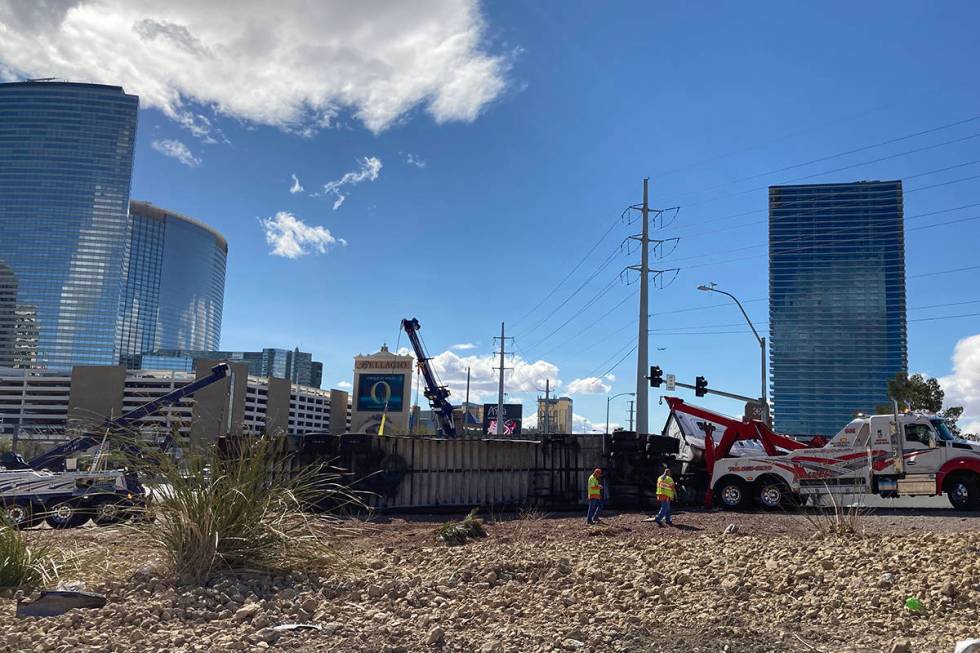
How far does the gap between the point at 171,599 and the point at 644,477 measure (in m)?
15.8

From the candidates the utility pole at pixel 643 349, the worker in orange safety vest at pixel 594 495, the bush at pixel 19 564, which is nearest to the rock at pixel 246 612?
the bush at pixel 19 564

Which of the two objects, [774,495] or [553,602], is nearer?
[553,602]

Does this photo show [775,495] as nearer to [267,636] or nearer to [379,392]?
[267,636]

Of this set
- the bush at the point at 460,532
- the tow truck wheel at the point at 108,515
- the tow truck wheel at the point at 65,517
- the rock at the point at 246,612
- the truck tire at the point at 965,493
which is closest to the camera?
the rock at the point at 246,612

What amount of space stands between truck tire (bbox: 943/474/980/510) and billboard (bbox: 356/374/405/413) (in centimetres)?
9499

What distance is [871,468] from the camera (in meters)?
19.9

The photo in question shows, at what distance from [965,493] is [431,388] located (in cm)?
4718

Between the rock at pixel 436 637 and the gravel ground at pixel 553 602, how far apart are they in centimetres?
1

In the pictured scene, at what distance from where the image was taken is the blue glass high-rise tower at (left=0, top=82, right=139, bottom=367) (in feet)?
606

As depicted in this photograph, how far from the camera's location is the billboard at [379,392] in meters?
111

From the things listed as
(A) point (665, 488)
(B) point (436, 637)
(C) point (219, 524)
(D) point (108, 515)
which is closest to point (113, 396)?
(D) point (108, 515)

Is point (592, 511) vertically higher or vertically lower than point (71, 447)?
lower

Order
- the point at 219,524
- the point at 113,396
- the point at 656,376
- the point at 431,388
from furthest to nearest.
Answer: the point at 113,396 < the point at 431,388 < the point at 656,376 < the point at 219,524

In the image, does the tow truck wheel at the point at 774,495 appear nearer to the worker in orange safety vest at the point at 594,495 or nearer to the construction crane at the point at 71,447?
the worker in orange safety vest at the point at 594,495
